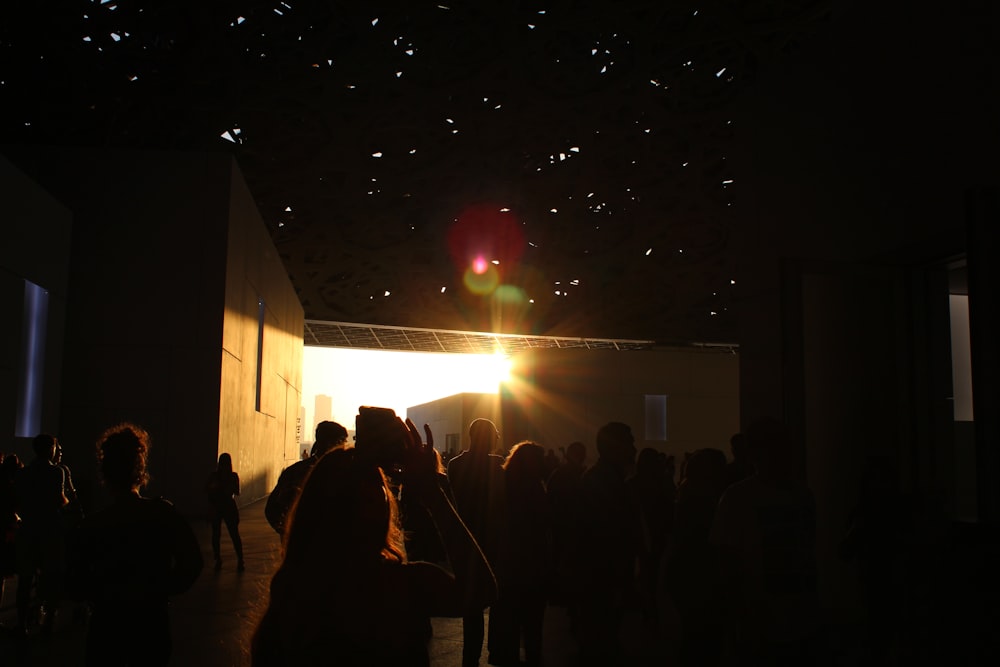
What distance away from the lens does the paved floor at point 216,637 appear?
5.57m

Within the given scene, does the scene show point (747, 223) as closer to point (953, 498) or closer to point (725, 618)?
point (953, 498)

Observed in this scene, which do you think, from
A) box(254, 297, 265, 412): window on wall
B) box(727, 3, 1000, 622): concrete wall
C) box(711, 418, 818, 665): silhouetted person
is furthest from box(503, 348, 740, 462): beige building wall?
box(711, 418, 818, 665): silhouetted person

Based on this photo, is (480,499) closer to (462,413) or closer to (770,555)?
(770,555)

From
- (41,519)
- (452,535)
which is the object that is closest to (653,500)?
(41,519)

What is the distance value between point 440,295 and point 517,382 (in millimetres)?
6293

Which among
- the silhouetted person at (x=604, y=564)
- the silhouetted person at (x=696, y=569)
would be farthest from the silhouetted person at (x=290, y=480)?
the silhouetted person at (x=696, y=569)

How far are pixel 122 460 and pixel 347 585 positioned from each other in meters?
1.75

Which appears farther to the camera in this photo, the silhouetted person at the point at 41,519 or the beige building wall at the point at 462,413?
the beige building wall at the point at 462,413

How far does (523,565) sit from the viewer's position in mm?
4504

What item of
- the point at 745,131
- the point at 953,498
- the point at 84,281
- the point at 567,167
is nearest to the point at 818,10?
the point at 567,167

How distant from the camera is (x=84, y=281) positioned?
50.5 ft

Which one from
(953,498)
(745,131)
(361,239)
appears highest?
(361,239)

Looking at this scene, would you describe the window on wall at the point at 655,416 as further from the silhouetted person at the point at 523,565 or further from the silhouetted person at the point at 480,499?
the silhouetted person at the point at 523,565

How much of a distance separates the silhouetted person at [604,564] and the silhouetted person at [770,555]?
1299 millimetres
